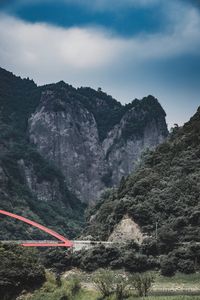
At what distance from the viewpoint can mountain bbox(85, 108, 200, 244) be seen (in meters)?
60.3

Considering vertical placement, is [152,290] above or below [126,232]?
below

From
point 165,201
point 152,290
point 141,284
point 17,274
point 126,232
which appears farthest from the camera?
point 165,201

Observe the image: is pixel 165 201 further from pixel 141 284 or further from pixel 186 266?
pixel 141 284

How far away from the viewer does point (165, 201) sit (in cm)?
6656

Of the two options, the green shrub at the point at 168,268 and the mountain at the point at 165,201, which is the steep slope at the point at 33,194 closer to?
the mountain at the point at 165,201

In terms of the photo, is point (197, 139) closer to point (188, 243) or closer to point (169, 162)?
point (169, 162)

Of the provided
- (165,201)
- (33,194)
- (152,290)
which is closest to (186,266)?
(152,290)

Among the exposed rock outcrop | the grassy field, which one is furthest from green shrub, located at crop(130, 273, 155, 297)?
the exposed rock outcrop

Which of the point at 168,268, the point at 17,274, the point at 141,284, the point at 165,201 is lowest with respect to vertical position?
the point at 141,284

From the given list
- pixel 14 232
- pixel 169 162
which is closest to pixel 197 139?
pixel 169 162

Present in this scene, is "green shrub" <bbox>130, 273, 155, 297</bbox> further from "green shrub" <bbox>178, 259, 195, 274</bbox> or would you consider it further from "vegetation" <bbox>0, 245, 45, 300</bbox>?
"vegetation" <bbox>0, 245, 45, 300</bbox>

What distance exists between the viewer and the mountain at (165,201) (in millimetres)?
60344

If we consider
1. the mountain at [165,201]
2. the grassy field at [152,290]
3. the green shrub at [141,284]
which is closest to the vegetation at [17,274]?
the grassy field at [152,290]

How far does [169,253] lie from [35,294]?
15.0 m
